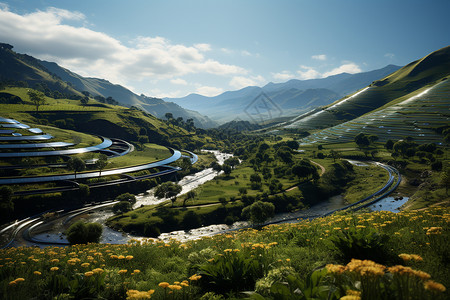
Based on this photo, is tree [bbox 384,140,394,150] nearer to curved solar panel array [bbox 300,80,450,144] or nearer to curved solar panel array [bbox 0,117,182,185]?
curved solar panel array [bbox 300,80,450,144]

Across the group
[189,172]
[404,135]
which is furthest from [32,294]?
[404,135]

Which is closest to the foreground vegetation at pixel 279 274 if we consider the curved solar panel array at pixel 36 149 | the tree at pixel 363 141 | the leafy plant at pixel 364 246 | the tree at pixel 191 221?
the leafy plant at pixel 364 246

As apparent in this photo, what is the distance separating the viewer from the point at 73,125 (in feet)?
549

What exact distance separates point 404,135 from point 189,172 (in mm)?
144862

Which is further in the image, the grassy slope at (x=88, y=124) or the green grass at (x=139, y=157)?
the grassy slope at (x=88, y=124)

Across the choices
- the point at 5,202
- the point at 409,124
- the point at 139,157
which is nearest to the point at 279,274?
the point at 5,202

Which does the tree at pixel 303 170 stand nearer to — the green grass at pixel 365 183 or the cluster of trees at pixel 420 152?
the green grass at pixel 365 183

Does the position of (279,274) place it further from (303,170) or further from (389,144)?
(389,144)

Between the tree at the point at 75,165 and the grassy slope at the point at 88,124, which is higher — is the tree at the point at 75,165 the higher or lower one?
the lower one

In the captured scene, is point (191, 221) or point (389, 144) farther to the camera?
point (389, 144)

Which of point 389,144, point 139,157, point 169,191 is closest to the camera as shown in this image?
point 169,191

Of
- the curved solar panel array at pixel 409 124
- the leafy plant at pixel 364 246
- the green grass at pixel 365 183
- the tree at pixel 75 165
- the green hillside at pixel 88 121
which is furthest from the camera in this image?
the green hillside at pixel 88 121

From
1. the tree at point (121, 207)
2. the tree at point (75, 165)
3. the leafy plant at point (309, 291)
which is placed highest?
the leafy plant at point (309, 291)

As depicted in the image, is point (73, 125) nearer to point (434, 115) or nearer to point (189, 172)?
point (189, 172)
